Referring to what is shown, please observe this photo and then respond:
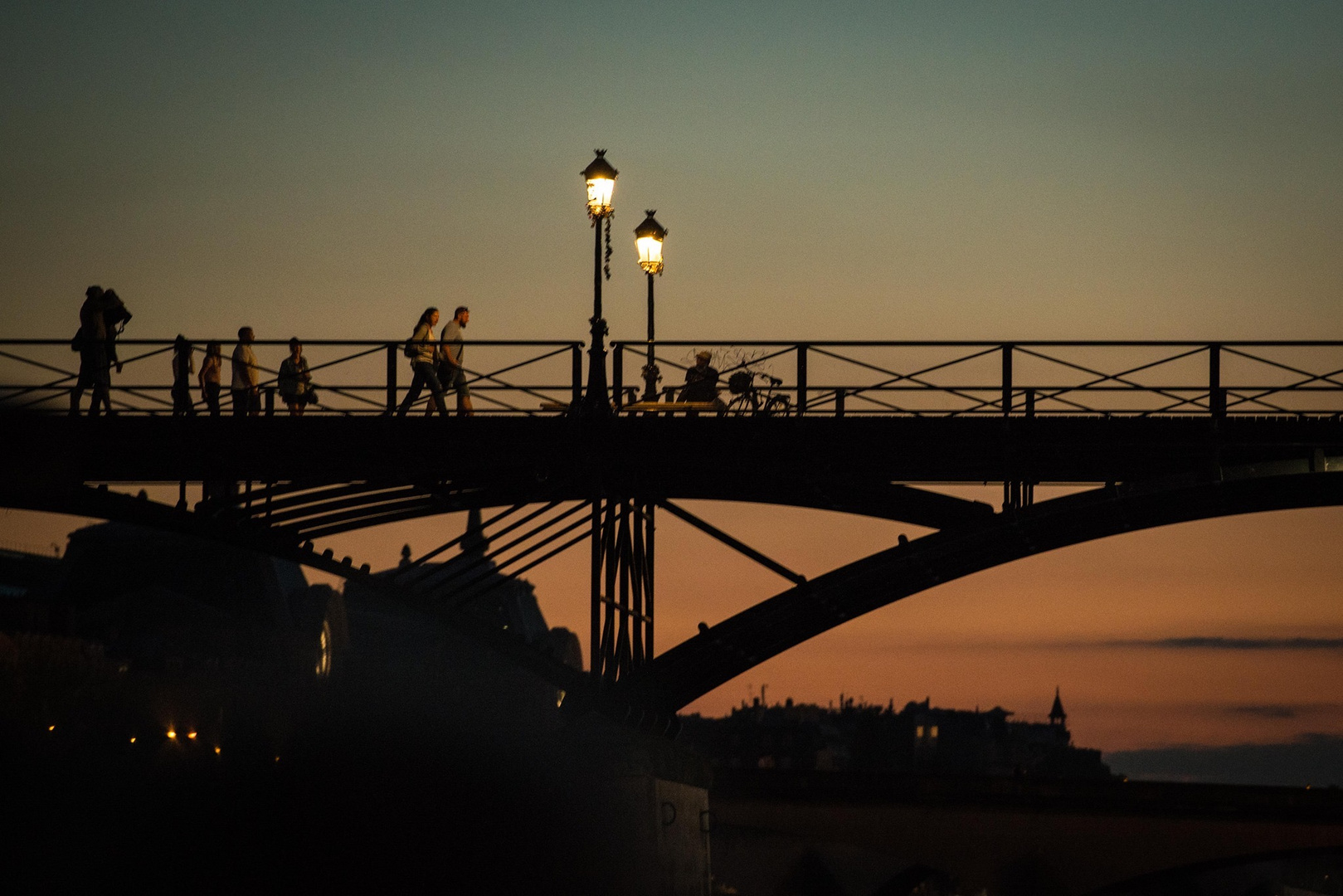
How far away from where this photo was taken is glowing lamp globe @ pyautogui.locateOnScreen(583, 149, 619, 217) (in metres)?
22.9

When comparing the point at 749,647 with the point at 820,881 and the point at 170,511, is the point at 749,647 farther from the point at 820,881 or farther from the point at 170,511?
the point at 820,881

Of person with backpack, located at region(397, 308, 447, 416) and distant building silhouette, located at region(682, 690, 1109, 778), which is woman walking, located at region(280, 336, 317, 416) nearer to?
person with backpack, located at region(397, 308, 447, 416)

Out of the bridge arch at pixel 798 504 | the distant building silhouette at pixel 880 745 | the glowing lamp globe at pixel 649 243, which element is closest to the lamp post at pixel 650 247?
the glowing lamp globe at pixel 649 243

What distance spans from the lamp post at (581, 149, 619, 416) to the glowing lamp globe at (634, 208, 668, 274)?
2936 mm

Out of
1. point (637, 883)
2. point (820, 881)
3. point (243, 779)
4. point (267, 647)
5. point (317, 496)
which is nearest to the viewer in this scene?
point (637, 883)

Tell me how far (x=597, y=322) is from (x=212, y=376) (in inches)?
196

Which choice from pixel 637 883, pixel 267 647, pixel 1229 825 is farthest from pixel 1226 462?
pixel 267 647

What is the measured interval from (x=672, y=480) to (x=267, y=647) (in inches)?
3362

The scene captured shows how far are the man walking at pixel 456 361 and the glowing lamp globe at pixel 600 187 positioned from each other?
6.45 feet

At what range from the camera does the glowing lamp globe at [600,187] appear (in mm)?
22922

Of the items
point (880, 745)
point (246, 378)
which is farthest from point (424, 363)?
point (880, 745)

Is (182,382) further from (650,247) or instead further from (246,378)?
(650,247)

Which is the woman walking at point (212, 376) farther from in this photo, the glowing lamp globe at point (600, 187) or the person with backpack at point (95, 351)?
the glowing lamp globe at point (600, 187)

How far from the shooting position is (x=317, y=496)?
23.2 metres
